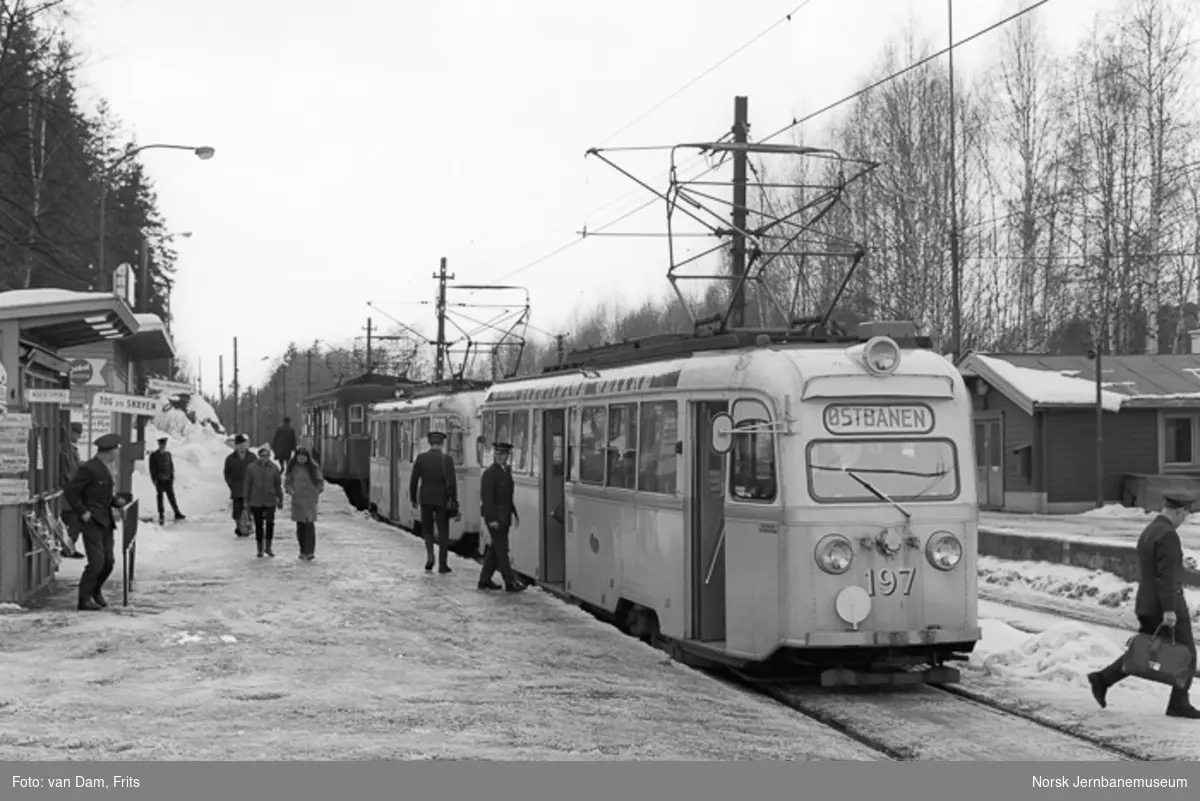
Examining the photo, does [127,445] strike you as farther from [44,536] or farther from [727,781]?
[727,781]

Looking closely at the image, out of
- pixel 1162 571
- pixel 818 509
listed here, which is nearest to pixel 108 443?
pixel 818 509

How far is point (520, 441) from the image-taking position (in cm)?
1752

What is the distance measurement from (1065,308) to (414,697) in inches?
1533

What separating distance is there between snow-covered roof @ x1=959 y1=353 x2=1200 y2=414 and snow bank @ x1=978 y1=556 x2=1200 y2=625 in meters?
11.5

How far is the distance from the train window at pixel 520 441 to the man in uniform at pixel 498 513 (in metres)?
0.57

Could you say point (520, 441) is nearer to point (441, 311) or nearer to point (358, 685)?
point (358, 685)

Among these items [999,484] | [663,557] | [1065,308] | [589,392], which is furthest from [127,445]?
[1065,308]

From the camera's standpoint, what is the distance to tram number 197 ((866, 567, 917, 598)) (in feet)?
33.6

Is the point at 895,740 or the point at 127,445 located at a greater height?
the point at 127,445

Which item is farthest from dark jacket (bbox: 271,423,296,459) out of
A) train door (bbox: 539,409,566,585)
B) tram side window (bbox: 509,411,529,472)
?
train door (bbox: 539,409,566,585)

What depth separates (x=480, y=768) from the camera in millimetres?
7453

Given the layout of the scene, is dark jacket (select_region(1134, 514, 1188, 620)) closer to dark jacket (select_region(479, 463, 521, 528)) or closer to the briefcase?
the briefcase

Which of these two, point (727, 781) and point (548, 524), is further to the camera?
point (548, 524)

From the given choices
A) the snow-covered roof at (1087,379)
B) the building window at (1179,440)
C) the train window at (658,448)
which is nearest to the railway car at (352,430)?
the snow-covered roof at (1087,379)
